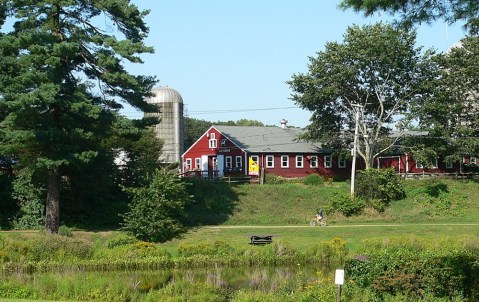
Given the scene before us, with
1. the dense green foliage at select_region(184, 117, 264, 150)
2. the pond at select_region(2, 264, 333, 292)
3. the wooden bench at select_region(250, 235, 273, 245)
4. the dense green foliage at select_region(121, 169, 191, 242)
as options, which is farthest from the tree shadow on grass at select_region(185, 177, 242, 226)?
the dense green foliage at select_region(184, 117, 264, 150)

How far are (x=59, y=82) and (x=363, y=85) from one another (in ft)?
92.1

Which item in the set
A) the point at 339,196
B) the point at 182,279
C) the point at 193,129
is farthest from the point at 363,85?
the point at 193,129

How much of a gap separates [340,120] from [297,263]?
1190 inches

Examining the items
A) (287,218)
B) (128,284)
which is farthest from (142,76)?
(128,284)

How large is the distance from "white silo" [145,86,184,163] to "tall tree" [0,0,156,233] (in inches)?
969

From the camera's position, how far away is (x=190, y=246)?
99.9 ft

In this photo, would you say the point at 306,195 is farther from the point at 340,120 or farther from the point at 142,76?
the point at 142,76

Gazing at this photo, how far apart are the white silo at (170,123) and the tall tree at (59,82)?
2461 centimetres

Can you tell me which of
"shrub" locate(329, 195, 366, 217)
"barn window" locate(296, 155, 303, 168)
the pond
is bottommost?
the pond

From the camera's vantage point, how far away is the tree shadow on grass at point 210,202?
141 ft

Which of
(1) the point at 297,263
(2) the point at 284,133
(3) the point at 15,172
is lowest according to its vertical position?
(1) the point at 297,263

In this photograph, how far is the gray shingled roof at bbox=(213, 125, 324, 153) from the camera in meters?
62.2

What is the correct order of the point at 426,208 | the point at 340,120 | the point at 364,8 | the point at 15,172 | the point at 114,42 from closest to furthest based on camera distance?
1. the point at 364,8
2. the point at 114,42
3. the point at 15,172
4. the point at 426,208
5. the point at 340,120

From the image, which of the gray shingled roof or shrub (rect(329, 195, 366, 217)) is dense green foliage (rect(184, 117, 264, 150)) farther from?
shrub (rect(329, 195, 366, 217))
